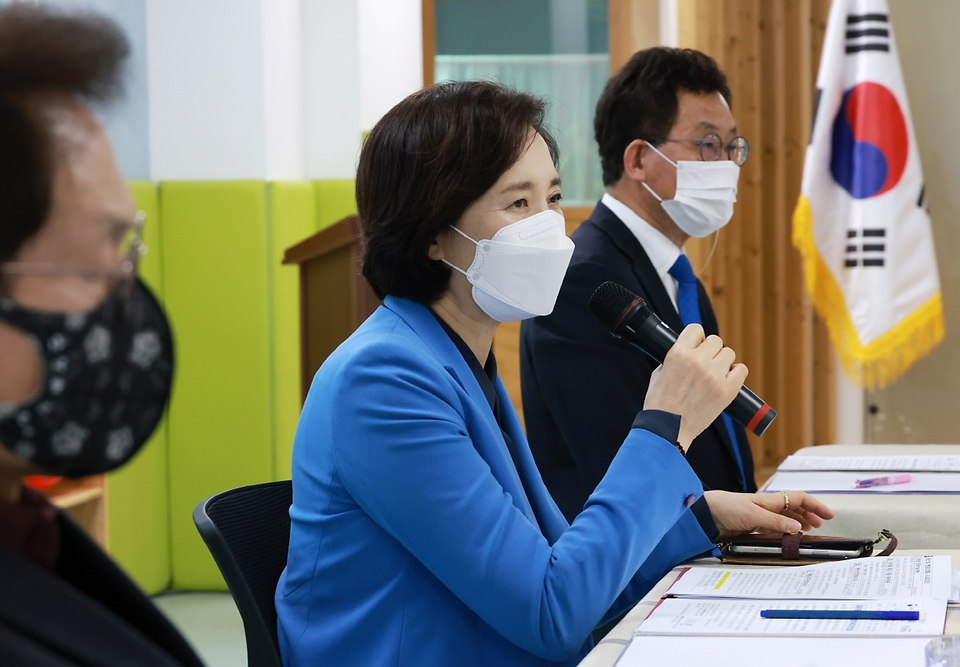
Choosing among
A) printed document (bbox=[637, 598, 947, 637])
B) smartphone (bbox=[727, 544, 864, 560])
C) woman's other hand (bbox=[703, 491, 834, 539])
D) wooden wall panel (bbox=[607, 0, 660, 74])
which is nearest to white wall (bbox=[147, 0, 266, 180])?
wooden wall panel (bbox=[607, 0, 660, 74])

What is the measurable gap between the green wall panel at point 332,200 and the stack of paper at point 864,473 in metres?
2.39

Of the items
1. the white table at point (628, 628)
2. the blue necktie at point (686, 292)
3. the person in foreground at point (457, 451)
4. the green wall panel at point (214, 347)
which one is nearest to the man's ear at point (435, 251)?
the person in foreground at point (457, 451)

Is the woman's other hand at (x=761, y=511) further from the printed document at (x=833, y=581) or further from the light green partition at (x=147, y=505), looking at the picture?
the light green partition at (x=147, y=505)

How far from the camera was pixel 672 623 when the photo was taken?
113 centimetres

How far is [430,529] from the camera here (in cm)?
111

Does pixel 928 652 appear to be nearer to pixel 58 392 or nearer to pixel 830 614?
pixel 830 614

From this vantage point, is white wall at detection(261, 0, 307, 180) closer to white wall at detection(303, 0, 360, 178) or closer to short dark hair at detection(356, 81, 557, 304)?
white wall at detection(303, 0, 360, 178)

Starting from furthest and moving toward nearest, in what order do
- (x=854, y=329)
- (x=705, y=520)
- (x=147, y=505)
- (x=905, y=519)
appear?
(x=854, y=329), (x=147, y=505), (x=905, y=519), (x=705, y=520)

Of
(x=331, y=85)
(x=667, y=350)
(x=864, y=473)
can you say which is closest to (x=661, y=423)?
(x=667, y=350)

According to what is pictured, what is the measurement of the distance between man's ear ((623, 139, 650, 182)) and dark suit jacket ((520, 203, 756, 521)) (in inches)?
9.0

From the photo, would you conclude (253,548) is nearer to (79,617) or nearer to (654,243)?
(79,617)

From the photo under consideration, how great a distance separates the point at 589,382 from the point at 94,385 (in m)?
1.37

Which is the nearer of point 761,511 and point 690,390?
point 690,390

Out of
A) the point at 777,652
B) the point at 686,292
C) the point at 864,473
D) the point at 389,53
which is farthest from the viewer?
the point at 389,53
